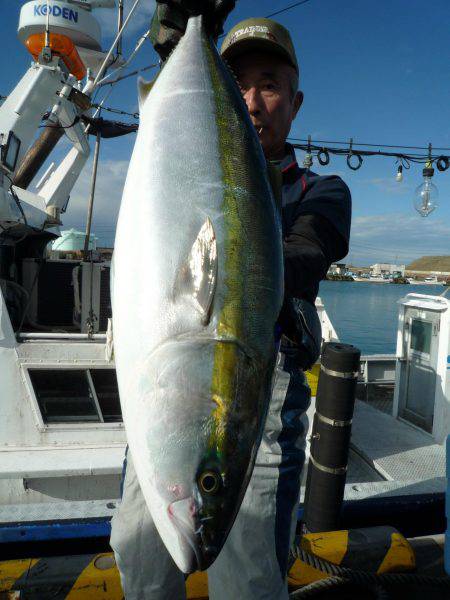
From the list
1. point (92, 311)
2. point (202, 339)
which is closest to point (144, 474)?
point (202, 339)

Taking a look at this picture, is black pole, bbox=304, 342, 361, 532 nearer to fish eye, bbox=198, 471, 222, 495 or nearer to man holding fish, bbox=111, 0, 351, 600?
man holding fish, bbox=111, 0, 351, 600

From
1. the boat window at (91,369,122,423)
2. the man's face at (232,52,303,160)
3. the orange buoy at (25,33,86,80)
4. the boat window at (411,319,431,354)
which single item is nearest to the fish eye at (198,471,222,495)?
the man's face at (232,52,303,160)

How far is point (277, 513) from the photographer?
1619mm

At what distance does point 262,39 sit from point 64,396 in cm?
362

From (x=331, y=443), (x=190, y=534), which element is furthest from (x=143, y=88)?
(x=331, y=443)

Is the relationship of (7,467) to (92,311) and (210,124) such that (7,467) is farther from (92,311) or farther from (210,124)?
(210,124)

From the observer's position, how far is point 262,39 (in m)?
1.70

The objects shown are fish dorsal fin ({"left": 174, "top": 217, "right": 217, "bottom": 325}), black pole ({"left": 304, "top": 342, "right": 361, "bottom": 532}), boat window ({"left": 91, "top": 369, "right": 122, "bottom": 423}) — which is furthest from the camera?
boat window ({"left": 91, "top": 369, "right": 122, "bottom": 423})

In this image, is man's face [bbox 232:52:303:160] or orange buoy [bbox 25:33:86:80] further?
orange buoy [bbox 25:33:86:80]

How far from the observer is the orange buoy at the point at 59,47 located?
535 centimetres

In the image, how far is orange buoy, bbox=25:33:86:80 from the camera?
17.6ft

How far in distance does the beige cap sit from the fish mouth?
1.65 metres

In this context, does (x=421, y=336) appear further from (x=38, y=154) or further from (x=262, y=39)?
(x=38, y=154)

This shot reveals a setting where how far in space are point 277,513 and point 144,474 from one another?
763 mm
